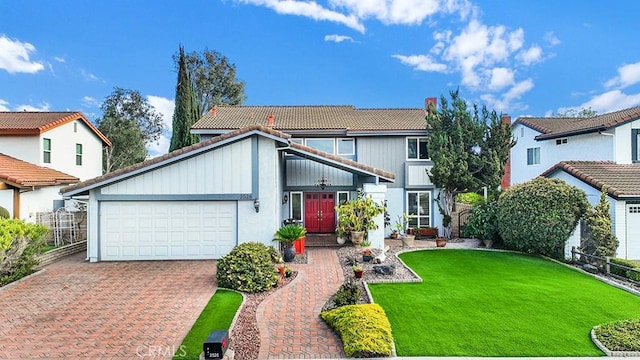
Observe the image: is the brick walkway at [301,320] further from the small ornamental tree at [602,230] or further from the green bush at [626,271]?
the small ornamental tree at [602,230]

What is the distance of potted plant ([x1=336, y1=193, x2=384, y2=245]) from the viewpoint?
14.8 meters

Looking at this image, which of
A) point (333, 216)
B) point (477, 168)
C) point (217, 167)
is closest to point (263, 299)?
point (217, 167)

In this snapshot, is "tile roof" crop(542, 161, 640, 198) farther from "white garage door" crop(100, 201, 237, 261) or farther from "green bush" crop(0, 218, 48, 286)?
"green bush" crop(0, 218, 48, 286)

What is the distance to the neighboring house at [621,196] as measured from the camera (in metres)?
14.1

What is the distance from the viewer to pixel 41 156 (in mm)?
19688

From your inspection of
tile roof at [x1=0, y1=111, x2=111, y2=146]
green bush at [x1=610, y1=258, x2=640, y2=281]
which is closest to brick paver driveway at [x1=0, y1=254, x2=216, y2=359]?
tile roof at [x1=0, y1=111, x2=111, y2=146]

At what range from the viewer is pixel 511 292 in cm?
977

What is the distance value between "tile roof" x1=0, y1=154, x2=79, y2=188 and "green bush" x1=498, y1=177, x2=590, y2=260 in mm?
22035

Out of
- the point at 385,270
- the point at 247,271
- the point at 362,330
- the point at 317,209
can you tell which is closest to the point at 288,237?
the point at 247,271

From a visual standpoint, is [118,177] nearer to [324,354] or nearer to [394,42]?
[324,354]

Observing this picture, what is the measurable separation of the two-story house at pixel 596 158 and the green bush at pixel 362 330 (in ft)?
42.6

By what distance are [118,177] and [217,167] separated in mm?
3868

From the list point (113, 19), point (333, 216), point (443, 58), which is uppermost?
point (113, 19)

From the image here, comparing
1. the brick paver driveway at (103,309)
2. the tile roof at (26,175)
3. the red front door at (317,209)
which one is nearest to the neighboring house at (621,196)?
the red front door at (317,209)
